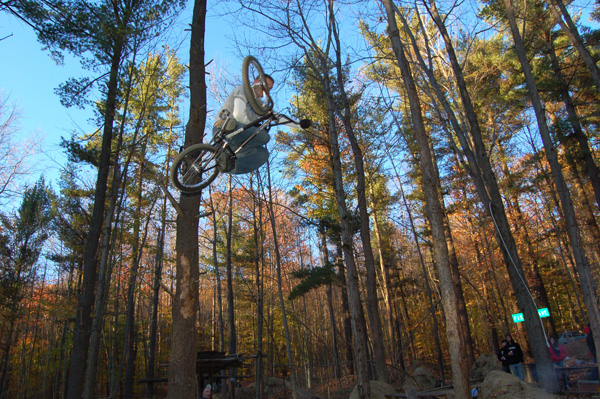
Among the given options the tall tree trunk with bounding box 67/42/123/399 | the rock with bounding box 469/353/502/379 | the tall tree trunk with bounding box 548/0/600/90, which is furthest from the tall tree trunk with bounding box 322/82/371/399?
the rock with bounding box 469/353/502/379

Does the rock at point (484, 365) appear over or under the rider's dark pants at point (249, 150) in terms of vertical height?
under

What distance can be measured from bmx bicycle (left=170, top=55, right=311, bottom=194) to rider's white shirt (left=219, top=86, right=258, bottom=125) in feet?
0.31

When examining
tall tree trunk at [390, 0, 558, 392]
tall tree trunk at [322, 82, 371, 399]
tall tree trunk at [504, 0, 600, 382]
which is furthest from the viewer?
tall tree trunk at [390, 0, 558, 392]

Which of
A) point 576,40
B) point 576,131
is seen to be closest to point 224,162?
point 576,40

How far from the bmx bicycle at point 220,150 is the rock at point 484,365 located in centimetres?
1105

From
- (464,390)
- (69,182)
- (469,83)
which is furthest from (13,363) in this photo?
(469,83)

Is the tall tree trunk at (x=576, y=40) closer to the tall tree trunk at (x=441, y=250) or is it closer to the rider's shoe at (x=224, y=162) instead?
the tall tree trunk at (x=441, y=250)

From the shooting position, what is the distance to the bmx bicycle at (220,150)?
4.18m

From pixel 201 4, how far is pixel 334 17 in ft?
13.1

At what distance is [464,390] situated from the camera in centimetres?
386

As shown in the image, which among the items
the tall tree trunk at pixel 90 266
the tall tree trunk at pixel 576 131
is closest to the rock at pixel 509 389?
the tall tree trunk at pixel 90 266

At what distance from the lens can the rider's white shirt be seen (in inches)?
168

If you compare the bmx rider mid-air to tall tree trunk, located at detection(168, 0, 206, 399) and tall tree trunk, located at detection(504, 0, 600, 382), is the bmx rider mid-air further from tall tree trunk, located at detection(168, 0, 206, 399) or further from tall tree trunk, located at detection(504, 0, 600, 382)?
tall tree trunk, located at detection(504, 0, 600, 382)

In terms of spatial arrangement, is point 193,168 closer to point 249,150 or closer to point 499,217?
point 249,150
